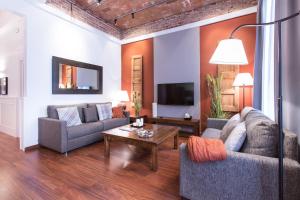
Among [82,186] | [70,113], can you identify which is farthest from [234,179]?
[70,113]

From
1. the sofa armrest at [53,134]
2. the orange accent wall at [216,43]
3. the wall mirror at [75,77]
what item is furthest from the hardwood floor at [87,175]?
the orange accent wall at [216,43]

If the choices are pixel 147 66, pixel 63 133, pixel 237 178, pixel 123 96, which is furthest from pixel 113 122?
pixel 237 178

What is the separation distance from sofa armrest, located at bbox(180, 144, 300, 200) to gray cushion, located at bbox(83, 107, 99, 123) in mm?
2846

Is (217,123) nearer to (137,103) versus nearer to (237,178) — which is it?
(237,178)

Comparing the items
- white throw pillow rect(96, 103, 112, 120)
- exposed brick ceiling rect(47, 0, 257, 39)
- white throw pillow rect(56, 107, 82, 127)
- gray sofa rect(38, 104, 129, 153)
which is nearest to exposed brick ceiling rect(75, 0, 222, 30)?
exposed brick ceiling rect(47, 0, 257, 39)

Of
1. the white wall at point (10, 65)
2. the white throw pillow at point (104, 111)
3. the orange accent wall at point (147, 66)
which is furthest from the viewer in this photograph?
the orange accent wall at point (147, 66)

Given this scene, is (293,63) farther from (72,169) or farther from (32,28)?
(32,28)

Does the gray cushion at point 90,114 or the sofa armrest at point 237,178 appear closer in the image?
the sofa armrest at point 237,178

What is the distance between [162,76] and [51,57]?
2829 mm

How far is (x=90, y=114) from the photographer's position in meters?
3.90

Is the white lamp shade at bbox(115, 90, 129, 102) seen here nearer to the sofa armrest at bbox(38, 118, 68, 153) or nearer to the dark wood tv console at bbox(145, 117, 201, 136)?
the dark wood tv console at bbox(145, 117, 201, 136)

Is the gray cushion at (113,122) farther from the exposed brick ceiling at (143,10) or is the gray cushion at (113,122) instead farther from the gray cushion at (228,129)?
the exposed brick ceiling at (143,10)

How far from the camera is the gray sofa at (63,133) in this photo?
2881 millimetres

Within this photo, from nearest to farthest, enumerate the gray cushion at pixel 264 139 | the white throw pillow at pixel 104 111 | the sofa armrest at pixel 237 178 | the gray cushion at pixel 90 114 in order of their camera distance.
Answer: the sofa armrest at pixel 237 178, the gray cushion at pixel 264 139, the gray cushion at pixel 90 114, the white throw pillow at pixel 104 111
